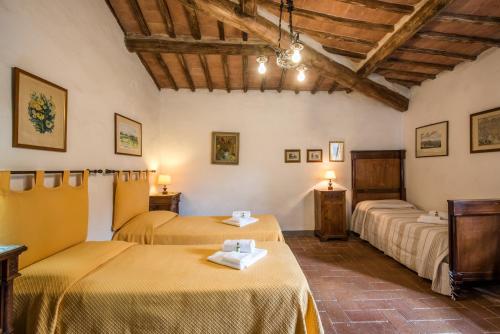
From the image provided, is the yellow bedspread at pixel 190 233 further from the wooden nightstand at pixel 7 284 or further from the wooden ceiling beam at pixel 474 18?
the wooden ceiling beam at pixel 474 18

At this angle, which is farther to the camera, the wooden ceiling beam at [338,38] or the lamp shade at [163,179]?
the lamp shade at [163,179]

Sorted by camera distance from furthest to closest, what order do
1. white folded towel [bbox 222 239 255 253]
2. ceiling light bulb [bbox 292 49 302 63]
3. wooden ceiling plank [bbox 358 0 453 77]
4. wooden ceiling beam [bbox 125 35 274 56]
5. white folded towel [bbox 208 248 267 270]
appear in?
wooden ceiling beam [bbox 125 35 274 56], wooden ceiling plank [bbox 358 0 453 77], ceiling light bulb [bbox 292 49 302 63], white folded towel [bbox 222 239 255 253], white folded towel [bbox 208 248 267 270]

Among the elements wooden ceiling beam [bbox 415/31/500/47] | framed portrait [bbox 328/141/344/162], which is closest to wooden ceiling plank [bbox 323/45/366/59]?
wooden ceiling beam [bbox 415/31/500/47]

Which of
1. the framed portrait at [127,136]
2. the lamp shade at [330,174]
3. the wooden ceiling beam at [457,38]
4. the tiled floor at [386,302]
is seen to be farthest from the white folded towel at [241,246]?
the wooden ceiling beam at [457,38]

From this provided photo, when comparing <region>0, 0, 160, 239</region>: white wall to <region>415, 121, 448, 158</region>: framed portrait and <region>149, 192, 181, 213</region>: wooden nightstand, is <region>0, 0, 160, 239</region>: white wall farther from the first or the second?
<region>415, 121, 448, 158</region>: framed portrait

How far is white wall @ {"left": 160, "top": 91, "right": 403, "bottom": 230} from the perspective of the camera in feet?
16.8

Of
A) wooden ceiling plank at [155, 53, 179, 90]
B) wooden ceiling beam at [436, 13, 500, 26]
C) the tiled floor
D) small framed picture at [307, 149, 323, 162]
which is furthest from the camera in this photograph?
small framed picture at [307, 149, 323, 162]

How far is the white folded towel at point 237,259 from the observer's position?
1.83 meters

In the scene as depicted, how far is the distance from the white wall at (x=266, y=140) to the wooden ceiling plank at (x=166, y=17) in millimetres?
1527

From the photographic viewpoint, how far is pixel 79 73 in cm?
261

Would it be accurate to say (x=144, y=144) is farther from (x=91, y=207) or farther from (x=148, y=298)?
(x=148, y=298)

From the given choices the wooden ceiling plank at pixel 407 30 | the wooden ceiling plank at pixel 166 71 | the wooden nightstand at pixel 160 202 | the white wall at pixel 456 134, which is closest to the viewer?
the wooden ceiling plank at pixel 407 30

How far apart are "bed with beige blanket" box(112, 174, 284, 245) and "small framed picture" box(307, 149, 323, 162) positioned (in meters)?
2.13

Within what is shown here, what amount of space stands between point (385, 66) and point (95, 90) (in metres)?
4.60
